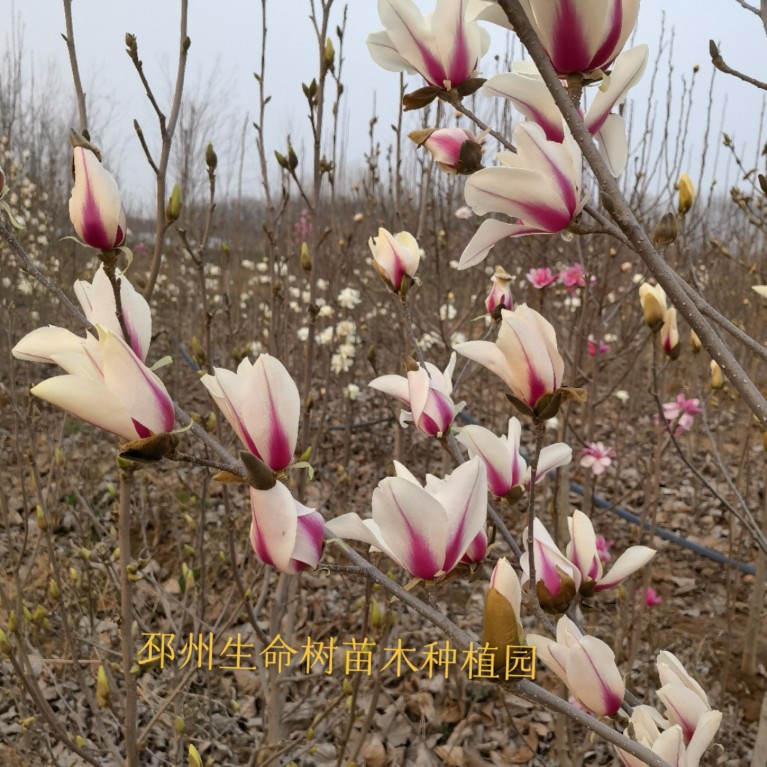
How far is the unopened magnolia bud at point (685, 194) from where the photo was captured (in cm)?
110

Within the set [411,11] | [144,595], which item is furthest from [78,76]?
[144,595]

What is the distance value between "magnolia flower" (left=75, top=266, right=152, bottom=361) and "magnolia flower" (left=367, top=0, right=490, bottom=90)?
402 millimetres

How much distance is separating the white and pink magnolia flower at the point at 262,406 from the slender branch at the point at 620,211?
0.31 metres

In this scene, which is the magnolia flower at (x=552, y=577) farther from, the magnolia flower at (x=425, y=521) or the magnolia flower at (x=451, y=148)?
the magnolia flower at (x=451, y=148)

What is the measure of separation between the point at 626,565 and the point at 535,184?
1.53 ft

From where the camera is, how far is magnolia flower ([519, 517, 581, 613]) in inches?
29.3

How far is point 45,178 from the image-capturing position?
26.6 ft

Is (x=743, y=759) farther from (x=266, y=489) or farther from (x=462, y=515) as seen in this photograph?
(x=266, y=489)

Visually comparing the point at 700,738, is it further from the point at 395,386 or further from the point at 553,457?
the point at 395,386

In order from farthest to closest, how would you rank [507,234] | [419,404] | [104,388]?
[419,404], [507,234], [104,388]

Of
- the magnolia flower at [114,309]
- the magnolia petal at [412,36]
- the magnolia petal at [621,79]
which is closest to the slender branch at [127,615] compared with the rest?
the magnolia flower at [114,309]

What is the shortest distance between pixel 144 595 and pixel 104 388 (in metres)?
2.71

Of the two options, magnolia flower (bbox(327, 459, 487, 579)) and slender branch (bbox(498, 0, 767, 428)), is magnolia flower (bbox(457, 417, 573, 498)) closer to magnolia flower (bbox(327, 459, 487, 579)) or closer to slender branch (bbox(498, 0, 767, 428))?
magnolia flower (bbox(327, 459, 487, 579))

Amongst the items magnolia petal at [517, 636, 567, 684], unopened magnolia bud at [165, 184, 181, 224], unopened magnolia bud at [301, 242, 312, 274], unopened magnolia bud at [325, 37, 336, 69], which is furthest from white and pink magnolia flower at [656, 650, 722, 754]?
unopened magnolia bud at [325, 37, 336, 69]
